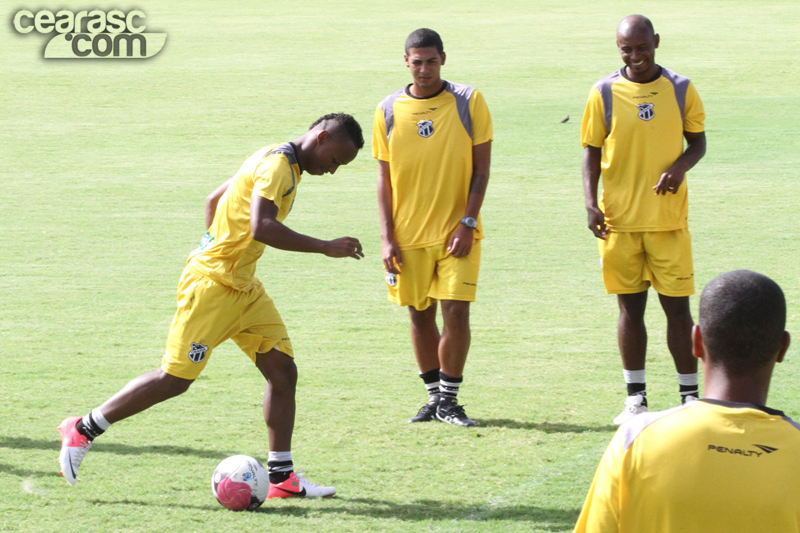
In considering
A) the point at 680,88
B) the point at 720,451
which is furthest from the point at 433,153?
the point at 720,451

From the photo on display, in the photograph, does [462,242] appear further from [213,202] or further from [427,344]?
[213,202]

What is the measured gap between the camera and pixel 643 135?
6832 mm

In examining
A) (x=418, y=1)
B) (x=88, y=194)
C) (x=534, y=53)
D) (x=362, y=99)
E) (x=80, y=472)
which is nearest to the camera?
(x=80, y=472)

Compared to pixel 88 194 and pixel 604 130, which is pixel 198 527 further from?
pixel 88 194

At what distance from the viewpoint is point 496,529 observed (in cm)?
518

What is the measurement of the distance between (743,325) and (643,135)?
14.1 feet

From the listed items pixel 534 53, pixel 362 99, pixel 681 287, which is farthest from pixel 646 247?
pixel 534 53

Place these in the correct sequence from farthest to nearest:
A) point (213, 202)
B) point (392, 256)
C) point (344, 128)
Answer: point (392, 256) < point (213, 202) < point (344, 128)

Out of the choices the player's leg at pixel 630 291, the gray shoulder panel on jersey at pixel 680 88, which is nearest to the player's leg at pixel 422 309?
the player's leg at pixel 630 291

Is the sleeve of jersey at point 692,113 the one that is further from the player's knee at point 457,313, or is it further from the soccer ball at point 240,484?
the soccer ball at point 240,484

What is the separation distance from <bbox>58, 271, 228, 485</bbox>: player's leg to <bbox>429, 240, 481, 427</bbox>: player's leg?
1633 mm

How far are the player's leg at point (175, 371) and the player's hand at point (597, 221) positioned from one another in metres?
2.43

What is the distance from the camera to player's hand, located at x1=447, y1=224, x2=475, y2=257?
6.73 meters

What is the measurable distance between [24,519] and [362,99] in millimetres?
19132
